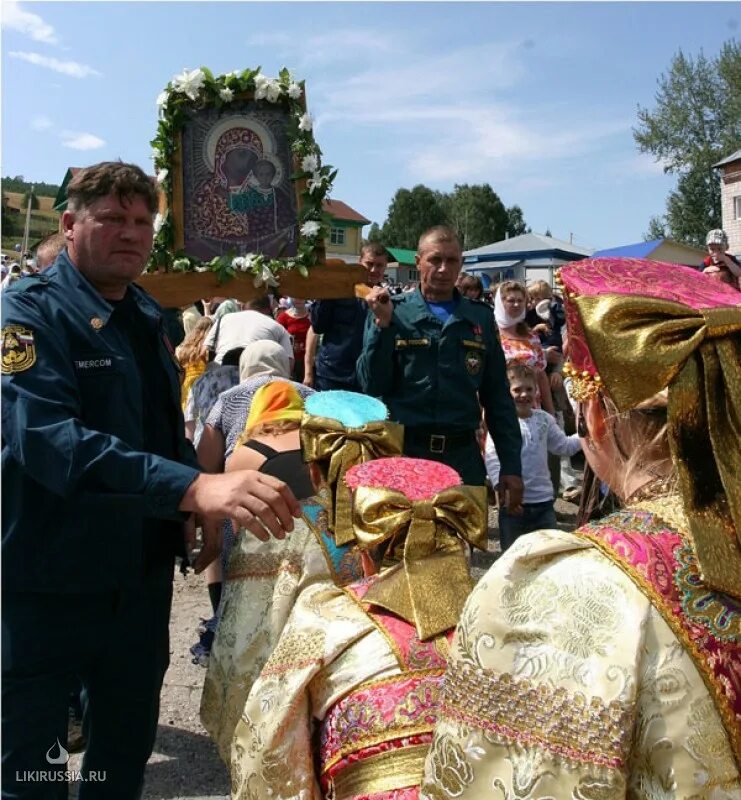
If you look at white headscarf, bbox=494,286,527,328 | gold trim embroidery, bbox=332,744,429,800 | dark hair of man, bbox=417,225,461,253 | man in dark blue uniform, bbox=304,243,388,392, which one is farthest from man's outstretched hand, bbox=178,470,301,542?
white headscarf, bbox=494,286,527,328

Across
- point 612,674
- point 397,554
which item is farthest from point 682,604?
point 397,554

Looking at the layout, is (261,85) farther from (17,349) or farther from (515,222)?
(515,222)

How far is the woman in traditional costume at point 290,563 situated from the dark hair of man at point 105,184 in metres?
0.93

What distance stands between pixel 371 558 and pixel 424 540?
0.27 m

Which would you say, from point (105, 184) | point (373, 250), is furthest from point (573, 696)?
point (373, 250)

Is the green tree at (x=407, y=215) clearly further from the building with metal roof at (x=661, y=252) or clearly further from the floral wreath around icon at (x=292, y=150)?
the floral wreath around icon at (x=292, y=150)

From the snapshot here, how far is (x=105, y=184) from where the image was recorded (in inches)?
97.5

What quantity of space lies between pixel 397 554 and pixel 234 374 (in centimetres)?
362

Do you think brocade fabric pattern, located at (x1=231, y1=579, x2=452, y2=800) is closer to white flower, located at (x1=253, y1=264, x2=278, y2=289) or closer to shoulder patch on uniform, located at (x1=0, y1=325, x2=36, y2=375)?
shoulder patch on uniform, located at (x1=0, y1=325, x2=36, y2=375)

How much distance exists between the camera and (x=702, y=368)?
3.98 feet

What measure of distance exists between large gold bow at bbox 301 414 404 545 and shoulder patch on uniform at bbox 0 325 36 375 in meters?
0.96

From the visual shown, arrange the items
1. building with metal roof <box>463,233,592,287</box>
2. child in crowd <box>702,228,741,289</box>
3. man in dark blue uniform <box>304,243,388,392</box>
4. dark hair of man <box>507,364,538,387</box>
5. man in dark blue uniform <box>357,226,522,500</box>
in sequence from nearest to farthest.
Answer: man in dark blue uniform <box>357,226,522,500</box>
dark hair of man <box>507,364,538,387</box>
man in dark blue uniform <box>304,243,388,392</box>
child in crowd <box>702,228,741,289</box>
building with metal roof <box>463,233,592,287</box>

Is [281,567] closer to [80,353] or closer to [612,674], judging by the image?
[80,353]

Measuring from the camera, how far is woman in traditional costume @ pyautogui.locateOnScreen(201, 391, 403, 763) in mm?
2717
